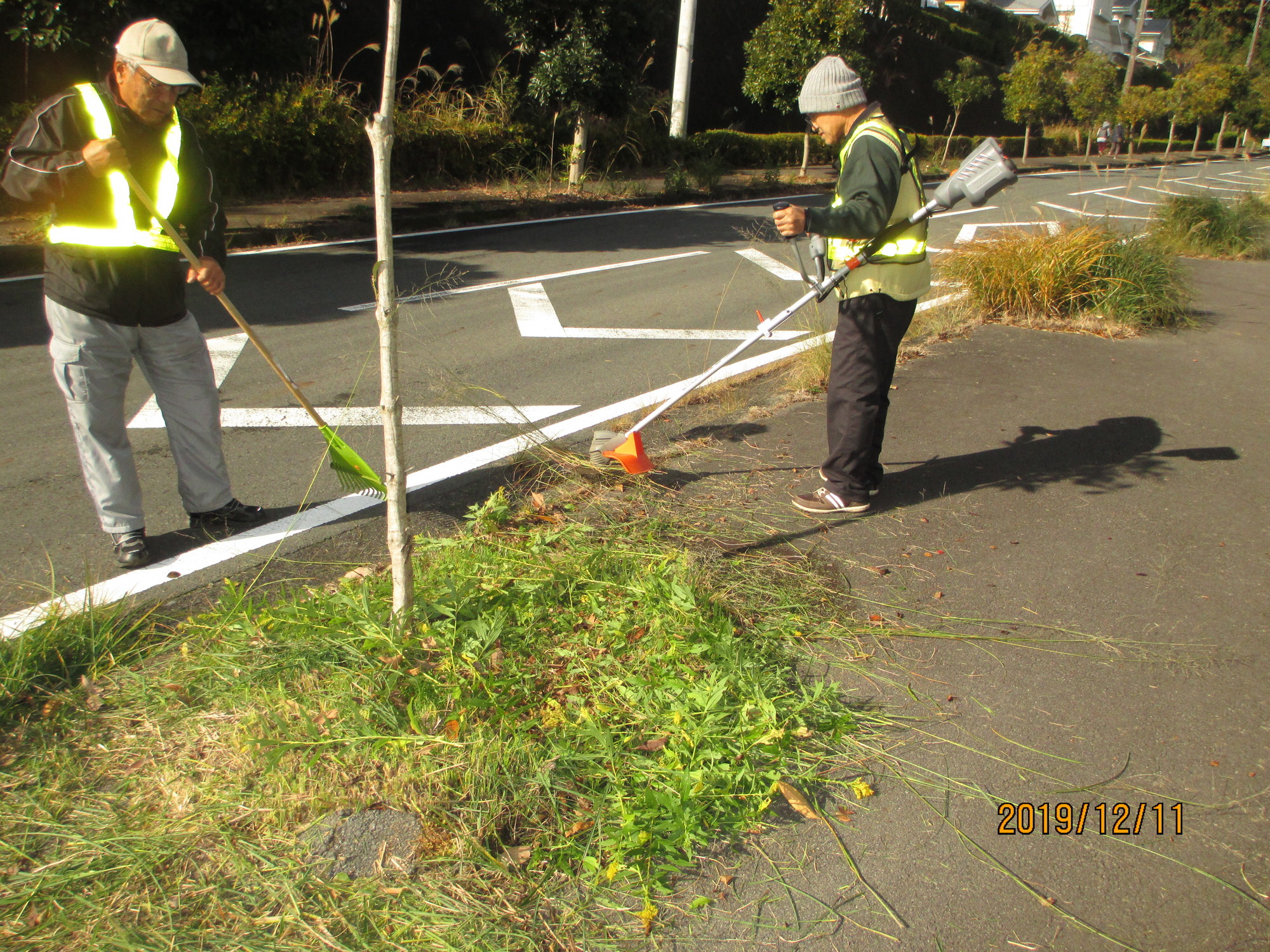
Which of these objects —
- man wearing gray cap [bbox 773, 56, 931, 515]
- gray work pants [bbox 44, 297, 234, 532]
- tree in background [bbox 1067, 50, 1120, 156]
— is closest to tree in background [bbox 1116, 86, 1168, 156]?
tree in background [bbox 1067, 50, 1120, 156]

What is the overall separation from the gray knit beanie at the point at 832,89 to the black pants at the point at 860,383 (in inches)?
28.9

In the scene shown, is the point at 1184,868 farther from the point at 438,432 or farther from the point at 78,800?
the point at 438,432

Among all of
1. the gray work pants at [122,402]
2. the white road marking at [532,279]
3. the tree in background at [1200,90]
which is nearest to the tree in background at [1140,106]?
the tree in background at [1200,90]

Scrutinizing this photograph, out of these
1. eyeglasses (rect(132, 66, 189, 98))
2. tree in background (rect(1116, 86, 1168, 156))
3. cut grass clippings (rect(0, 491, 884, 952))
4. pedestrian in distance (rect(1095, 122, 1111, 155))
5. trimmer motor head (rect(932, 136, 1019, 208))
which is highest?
tree in background (rect(1116, 86, 1168, 156))

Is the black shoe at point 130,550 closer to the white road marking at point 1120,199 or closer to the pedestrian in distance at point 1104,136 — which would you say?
the white road marking at point 1120,199

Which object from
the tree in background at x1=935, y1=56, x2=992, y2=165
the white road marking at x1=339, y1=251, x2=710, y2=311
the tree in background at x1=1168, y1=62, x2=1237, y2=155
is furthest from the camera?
the tree in background at x1=1168, y1=62, x2=1237, y2=155

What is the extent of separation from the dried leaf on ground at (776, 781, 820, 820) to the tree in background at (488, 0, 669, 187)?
12.3 m

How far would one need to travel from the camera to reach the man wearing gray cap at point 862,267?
321 cm

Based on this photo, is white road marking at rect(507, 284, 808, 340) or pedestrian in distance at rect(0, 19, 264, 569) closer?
pedestrian in distance at rect(0, 19, 264, 569)

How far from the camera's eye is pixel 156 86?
2.96 meters

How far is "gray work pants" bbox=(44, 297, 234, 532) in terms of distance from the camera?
3072mm

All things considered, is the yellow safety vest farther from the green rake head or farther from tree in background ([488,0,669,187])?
tree in background ([488,0,669,187])

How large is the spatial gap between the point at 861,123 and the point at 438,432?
8.34 ft

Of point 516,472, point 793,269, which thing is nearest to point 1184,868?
point 516,472
